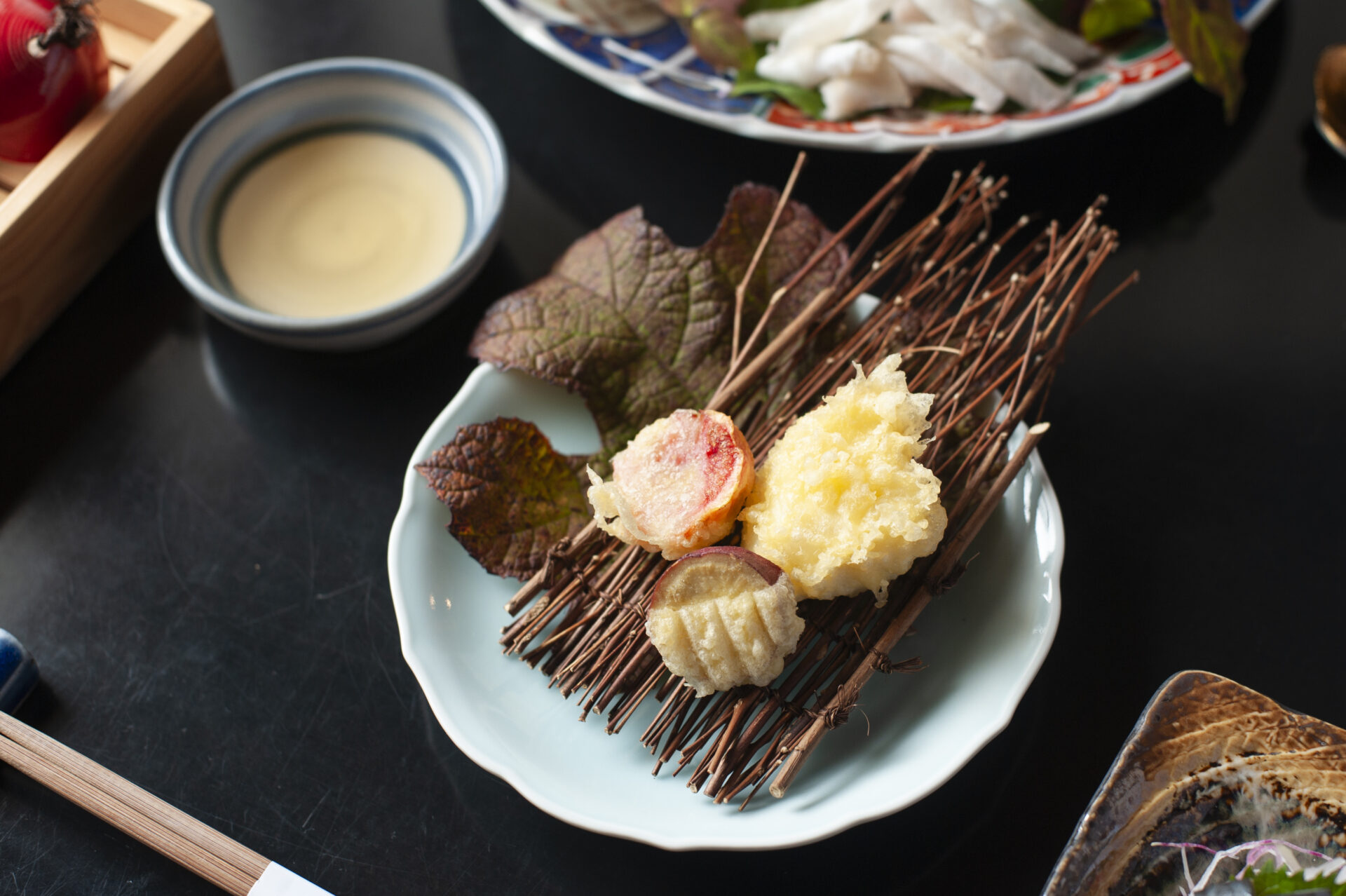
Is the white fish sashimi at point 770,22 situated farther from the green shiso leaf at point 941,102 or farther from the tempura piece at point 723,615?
the tempura piece at point 723,615

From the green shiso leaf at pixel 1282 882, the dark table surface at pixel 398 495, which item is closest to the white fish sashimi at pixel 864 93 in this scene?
the dark table surface at pixel 398 495

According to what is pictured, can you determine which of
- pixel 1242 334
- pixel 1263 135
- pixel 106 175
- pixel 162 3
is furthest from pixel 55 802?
pixel 1263 135

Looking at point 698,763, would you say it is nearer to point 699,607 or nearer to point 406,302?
point 699,607

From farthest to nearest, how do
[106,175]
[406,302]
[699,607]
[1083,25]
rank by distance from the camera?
[1083,25], [106,175], [406,302], [699,607]

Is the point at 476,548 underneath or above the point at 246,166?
underneath

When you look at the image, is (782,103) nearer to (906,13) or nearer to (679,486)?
(906,13)

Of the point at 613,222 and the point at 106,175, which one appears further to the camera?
the point at 106,175

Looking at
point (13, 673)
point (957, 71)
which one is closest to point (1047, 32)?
point (957, 71)
